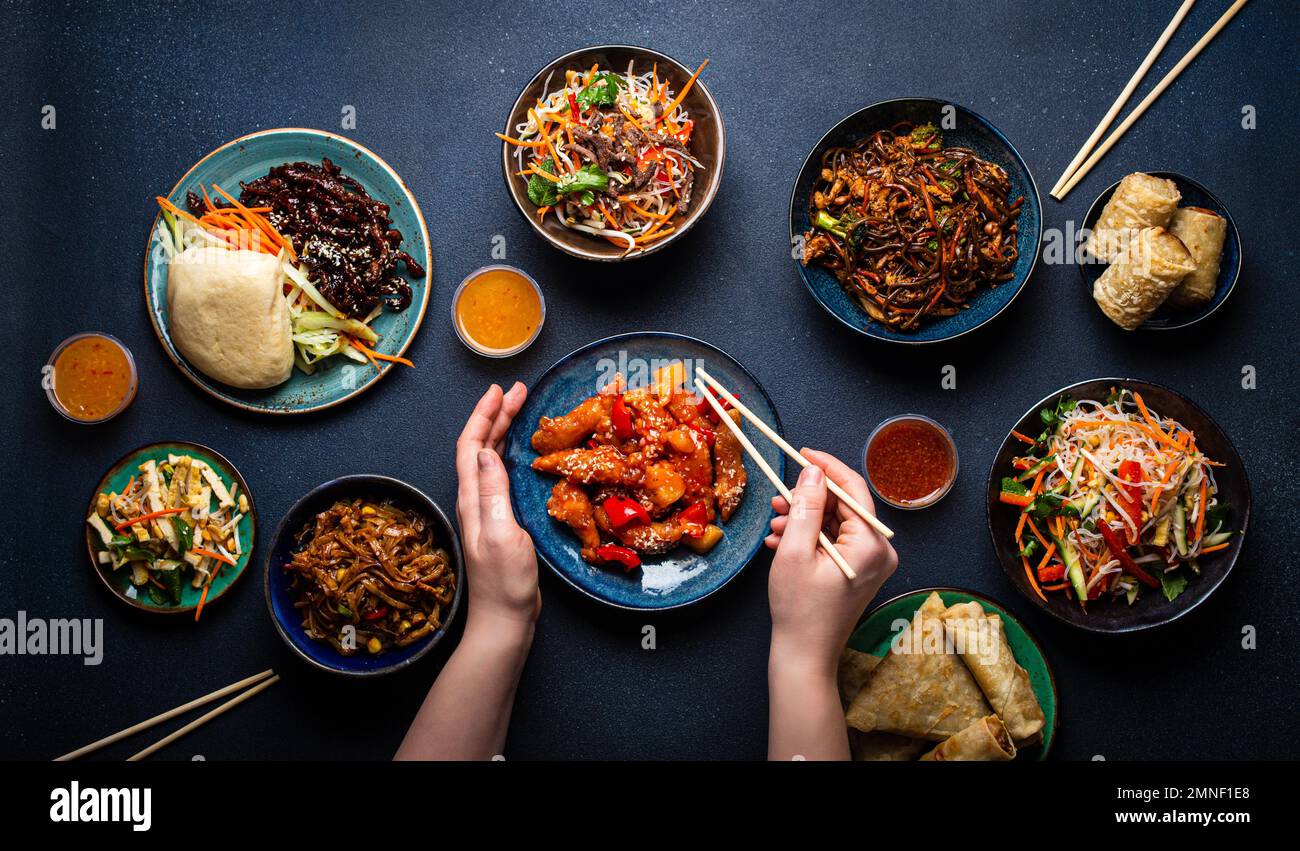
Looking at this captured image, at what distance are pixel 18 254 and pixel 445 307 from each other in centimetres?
183

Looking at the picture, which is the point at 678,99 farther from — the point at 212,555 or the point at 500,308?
the point at 212,555

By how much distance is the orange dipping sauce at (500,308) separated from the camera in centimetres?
344

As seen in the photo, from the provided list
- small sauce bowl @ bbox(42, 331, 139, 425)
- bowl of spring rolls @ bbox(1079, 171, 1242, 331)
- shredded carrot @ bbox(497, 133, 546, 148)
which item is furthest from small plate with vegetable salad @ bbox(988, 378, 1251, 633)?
small sauce bowl @ bbox(42, 331, 139, 425)

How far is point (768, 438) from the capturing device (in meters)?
3.29

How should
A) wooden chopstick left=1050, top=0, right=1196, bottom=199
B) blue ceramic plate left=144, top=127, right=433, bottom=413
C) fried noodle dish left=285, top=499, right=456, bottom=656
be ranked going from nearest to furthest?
fried noodle dish left=285, top=499, right=456, bottom=656 → blue ceramic plate left=144, top=127, right=433, bottom=413 → wooden chopstick left=1050, top=0, right=1196, bottom=199

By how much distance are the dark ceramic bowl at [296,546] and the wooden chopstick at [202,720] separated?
0.36 m

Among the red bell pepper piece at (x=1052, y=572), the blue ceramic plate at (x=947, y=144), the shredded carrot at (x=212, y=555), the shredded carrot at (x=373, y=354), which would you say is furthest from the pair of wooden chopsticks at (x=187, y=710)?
the red bell pepper piece at (x=1052, y=572)

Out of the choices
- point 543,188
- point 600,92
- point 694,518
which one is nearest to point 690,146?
point 600,92

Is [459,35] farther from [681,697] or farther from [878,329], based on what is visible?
[681,697]

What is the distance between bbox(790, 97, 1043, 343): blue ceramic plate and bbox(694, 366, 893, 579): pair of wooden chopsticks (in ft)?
1.66

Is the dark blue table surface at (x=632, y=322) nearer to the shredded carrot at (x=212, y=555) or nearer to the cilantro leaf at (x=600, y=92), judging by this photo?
the shredded carrot at (x=212, y=555)

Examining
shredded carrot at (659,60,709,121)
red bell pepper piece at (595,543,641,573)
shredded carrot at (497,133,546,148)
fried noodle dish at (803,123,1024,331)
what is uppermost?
shredded carrot at (659,60,709,121)

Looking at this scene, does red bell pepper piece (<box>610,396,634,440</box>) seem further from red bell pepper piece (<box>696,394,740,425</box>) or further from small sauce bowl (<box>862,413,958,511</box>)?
small sauce bowl (<box>862,413,958,511</box>)

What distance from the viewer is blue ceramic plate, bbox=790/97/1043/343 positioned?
3.30m
